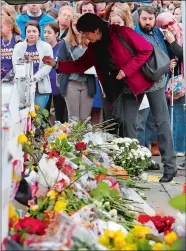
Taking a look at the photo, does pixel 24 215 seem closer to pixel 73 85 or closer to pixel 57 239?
pixel 57 239

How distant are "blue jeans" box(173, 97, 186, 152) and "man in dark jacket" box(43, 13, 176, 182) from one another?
1.66 m

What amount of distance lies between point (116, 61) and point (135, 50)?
0.67 ft

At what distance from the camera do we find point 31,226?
3.38 m

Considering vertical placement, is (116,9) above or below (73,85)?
above

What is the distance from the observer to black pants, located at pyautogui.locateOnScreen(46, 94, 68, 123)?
32.2 feet

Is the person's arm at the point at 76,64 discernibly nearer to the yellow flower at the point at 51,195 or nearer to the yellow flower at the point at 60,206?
the yellow flower at the point at 51,195

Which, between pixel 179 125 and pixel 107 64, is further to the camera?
pixel 179 125

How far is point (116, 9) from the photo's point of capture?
320 inches

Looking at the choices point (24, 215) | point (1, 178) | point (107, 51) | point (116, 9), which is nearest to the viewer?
point (1, 178)

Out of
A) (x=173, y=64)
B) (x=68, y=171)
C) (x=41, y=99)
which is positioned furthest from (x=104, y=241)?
(x=41, y=99)

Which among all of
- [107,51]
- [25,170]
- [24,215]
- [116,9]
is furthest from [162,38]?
[24,215]

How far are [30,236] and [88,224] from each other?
44cm

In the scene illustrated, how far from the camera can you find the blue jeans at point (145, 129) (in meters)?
8.76

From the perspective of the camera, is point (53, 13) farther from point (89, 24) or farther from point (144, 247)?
point (144, 247)
